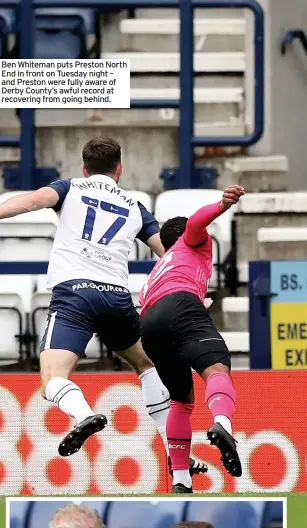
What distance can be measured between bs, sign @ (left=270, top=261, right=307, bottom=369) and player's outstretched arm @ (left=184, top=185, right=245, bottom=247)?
1627 millimetres

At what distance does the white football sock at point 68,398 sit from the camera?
289 inches

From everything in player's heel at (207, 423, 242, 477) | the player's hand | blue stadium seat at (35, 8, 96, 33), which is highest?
blue stadium seat at (35, 8, 96, 33)

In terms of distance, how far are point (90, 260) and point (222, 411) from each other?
42.6 inches

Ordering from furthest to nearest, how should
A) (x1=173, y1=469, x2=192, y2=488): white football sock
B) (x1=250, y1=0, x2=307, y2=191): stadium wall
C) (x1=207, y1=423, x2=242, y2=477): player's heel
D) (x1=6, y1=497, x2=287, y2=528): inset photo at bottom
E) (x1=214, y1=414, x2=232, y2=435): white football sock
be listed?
(x1=250, y1=0, x2=307, y2=191): stadium wall, (x1=173, y1=469, x2=192, y2=488): white football sock, (x1=214, y1=414, x2=232, y2=435): white football sock, (x1=207, y1=423, x2=242, y2=477): player's heel, (x1=6, y1=497, x2=287, y2=528): inset photo at bottom

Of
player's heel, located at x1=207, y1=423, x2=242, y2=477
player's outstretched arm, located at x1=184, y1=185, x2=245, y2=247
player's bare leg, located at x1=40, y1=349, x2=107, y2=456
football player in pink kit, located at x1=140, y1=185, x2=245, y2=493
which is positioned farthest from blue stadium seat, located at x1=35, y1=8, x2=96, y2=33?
player's heel, located at x1=207, y1=423, x2=242, y2=477

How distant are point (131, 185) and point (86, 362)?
188 centimetres

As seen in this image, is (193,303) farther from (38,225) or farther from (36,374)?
(38,225)

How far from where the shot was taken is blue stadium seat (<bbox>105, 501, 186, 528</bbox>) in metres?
6.01

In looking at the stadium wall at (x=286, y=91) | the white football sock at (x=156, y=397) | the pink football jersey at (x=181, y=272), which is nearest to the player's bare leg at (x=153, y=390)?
the white football sock at (x=156, y=397)

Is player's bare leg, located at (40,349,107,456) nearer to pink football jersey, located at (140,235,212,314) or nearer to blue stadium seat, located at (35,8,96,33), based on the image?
pink football jersey, located at (140,235,212,314)

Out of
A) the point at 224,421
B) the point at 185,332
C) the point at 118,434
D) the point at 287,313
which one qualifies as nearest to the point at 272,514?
the point at 224,421

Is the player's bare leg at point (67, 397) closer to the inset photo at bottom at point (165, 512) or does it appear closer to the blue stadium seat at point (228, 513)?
the inset photo at bottom at point (165, 512)

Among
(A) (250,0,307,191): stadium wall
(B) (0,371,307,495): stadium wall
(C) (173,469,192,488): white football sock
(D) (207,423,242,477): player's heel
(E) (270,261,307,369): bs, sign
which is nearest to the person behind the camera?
(D) (207,423,242,477): player's heel

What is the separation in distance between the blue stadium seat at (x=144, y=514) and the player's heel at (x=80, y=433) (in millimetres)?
1073
